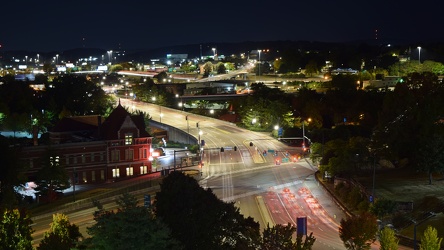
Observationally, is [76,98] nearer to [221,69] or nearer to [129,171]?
[129,171]

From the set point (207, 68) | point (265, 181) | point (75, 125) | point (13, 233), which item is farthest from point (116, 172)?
point (207, 68)

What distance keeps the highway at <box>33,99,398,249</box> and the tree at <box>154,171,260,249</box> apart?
8.37 meters

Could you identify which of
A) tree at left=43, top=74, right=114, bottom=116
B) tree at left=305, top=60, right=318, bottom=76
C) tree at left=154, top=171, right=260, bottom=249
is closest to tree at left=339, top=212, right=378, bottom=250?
tree at left=154, top=171, right=260, bottom=249

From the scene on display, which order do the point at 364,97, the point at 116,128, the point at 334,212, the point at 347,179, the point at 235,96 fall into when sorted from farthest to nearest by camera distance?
the point at 235,96, the point at 364,97, the point at 116,128, the point at 347,179, the point at 334,212

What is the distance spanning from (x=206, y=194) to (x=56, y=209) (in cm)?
1822

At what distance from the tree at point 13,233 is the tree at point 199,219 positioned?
5.74 meters

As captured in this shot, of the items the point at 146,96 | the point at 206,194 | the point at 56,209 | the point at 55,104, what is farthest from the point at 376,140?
the point at 146,96

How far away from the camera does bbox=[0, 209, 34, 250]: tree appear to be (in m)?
24.8

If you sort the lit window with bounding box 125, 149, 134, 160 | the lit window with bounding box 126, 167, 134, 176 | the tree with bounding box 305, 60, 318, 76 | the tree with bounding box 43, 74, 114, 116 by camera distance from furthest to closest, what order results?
the tree with bounding box 305, 60, 318, 76 → the tree with bounding box 43, 74, 114, 116 → the lit window with bounding box 125, 149, 134, 160 → the lit window with bounding box 126, 167, 134, 176

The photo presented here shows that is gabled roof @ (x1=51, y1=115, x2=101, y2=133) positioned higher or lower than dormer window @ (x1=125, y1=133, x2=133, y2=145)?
higher

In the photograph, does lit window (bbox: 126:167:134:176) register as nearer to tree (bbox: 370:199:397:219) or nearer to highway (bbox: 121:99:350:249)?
highway (bbox: 121:99:350:249)

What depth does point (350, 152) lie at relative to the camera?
46969 millimetres

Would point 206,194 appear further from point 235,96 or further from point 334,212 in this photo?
point 235,96

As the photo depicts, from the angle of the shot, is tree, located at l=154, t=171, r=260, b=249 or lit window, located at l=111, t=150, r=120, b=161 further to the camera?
lit window, located at l=111, t=150, r=120, b=161
